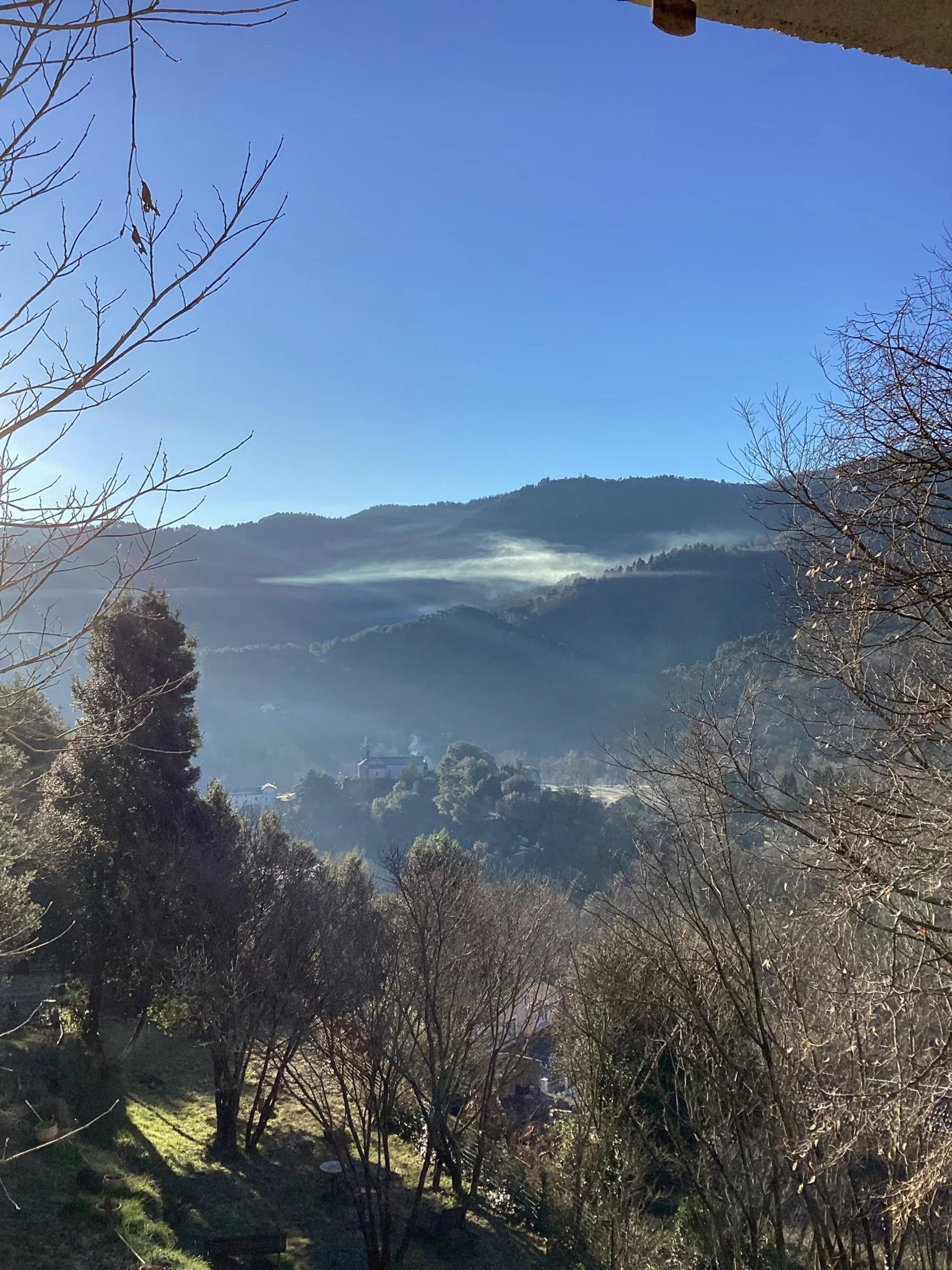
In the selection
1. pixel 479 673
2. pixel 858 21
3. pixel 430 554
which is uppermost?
pixel 430 554

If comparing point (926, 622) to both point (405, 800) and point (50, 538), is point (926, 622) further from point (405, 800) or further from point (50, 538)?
point (405, 800)

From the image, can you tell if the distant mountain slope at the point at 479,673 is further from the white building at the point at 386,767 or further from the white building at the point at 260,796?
the white building at the point at 386,767

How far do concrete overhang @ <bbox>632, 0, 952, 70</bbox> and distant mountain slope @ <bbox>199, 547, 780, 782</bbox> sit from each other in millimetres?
71443

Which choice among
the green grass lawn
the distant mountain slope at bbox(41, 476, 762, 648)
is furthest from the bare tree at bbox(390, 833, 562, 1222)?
the distant mountain slope at bbox(41, 476, 762, 648)

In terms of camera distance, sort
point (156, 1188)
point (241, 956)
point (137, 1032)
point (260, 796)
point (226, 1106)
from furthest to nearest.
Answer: point (260, 796), point (137, 1032), point (226, 1106), point (241, 956), point (156, 1188)

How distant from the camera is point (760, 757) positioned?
8898 mm

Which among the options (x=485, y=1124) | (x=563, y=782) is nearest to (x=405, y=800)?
(x=563, y=782)

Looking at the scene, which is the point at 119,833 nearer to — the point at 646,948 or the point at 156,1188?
the point at 156,1188

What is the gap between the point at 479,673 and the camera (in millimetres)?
101750

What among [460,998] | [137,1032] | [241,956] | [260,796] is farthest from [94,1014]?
[260,796]

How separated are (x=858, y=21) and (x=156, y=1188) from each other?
606 inches

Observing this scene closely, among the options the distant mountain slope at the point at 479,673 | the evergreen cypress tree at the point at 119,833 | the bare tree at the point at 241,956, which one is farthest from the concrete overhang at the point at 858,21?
the distant mountain slope at the point at 479,673

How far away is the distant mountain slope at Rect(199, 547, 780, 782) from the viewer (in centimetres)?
8275

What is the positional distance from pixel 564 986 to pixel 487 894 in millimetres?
6042
